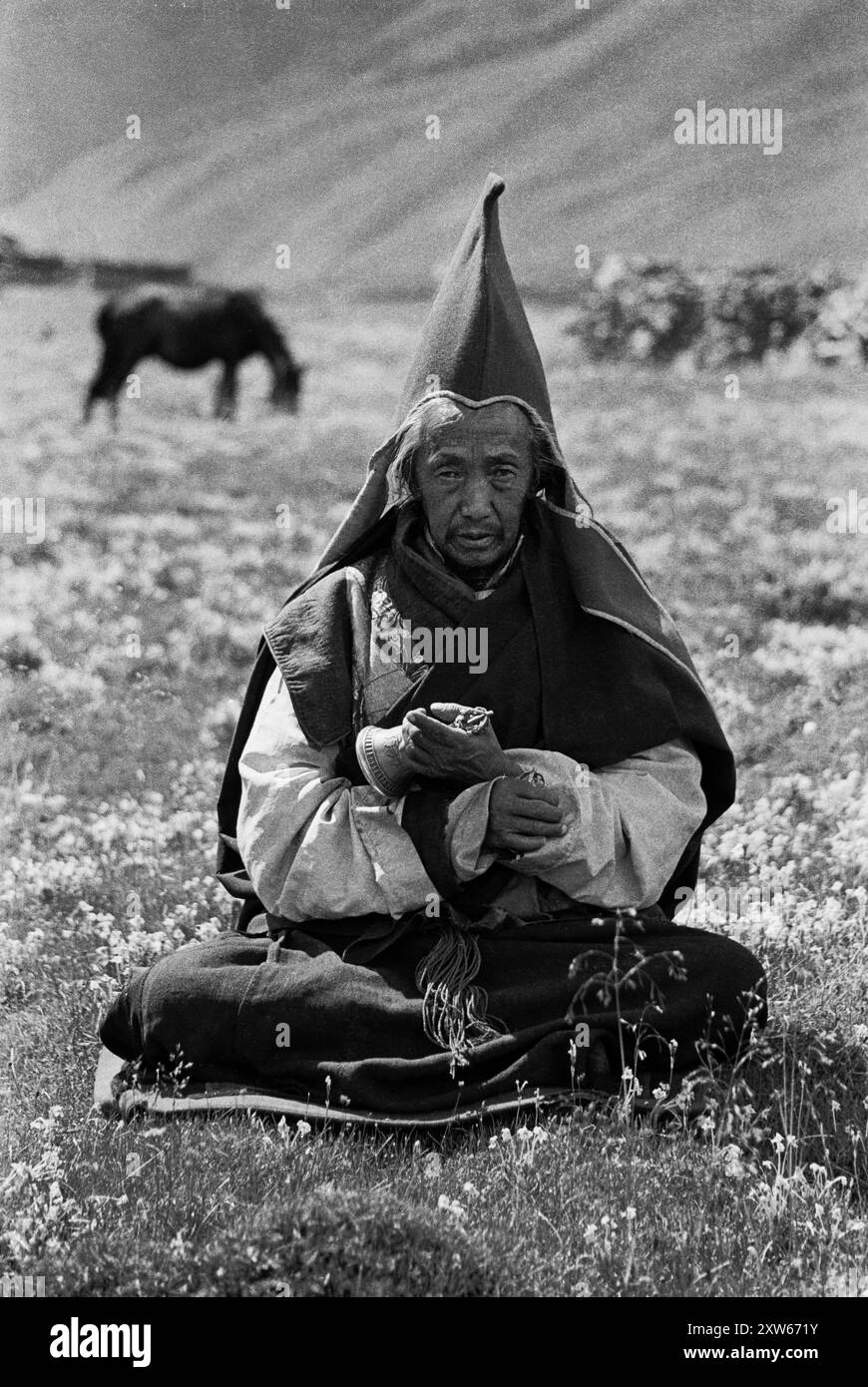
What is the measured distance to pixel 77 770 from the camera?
9016mm

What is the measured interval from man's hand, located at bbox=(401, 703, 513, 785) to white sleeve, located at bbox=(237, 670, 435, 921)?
0.76ft

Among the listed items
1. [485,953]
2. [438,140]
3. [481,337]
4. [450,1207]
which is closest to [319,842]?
[485,953]

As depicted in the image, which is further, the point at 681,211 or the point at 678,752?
the point at 681,211

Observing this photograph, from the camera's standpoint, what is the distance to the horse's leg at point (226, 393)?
1764cm

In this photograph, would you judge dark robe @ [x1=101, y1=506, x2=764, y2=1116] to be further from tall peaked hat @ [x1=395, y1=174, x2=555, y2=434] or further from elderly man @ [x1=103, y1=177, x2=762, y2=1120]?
tall peaked hat @ [x1=395, y1=174, x2=555, y2=434]

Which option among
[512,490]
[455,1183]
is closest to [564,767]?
[512,490]

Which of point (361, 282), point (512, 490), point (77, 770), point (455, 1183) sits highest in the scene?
point (361, 282)

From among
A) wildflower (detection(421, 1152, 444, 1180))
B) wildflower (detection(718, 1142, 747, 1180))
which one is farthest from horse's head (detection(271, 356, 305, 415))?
wildflower (detection(718, 1142, 747, 1180))

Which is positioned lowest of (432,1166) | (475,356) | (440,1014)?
(432,1166)

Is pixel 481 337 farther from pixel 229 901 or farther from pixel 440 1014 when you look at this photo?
pixel 229 901

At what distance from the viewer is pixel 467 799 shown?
5.52 m

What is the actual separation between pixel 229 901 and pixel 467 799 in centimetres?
188

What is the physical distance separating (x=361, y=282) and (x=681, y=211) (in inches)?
152

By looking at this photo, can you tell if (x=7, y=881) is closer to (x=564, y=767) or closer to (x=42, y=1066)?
(x=42, y=1066)
